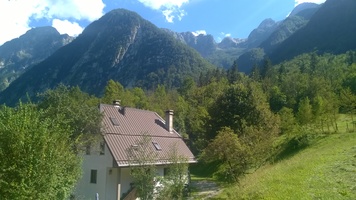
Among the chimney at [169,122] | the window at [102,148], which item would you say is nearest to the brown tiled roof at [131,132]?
the chimney at [169,122]

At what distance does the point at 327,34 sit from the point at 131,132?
171m

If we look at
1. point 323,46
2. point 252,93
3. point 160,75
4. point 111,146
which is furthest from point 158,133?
point 323,46

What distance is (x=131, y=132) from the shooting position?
3191cm

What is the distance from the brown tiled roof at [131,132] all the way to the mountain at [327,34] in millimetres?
135647

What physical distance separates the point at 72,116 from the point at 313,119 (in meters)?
31.4

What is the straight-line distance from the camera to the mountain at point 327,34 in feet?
521

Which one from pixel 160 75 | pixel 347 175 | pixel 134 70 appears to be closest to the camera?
pixel 347 175

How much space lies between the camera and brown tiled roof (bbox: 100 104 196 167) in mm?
28172

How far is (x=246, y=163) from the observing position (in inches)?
995

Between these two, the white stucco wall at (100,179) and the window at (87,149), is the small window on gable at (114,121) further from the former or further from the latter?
the white stucco wall at (100,179)

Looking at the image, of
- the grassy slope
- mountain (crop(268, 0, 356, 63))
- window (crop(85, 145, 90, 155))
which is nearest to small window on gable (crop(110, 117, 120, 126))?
window (crop(85, 145, 90, 155))

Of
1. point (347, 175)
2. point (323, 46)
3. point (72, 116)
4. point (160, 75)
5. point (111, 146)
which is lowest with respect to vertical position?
point (347, 175)

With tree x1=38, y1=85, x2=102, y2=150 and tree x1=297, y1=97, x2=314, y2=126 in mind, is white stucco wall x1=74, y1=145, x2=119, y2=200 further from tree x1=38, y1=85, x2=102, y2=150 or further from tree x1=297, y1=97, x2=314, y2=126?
tree x1=297, y1=97, x2=314, y2=126

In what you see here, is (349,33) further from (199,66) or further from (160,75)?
(160,75)
